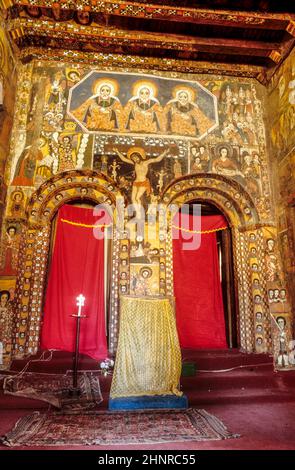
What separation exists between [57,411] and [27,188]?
4322 millimetres

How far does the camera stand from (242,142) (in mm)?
7348

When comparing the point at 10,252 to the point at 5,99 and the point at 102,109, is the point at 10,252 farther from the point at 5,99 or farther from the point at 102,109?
the point at 102,109

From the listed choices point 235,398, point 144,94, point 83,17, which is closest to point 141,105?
point 144,94

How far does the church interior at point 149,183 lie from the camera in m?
5.96

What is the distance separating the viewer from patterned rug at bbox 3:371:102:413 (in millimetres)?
4016

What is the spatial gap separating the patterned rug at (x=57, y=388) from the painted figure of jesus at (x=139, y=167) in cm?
359

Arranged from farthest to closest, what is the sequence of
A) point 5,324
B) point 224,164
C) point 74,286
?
point 224,164, point 74,286, point 5,324

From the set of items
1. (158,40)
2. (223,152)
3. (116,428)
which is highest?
(158,40)

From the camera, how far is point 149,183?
6.82 metres

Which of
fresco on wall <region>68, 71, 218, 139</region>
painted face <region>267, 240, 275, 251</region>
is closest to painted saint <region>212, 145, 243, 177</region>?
fresco on wall <region>68, 71, 218, 139</region>

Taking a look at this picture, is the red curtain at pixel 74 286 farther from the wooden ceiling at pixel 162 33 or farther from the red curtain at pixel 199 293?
the wooden ceiling at pixel 162 33

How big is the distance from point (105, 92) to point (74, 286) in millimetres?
4633

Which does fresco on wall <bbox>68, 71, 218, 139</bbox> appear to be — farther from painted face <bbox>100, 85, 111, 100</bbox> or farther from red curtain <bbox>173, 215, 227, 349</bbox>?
red curtain <bbox>173, 215, 227, 349</bbox>
